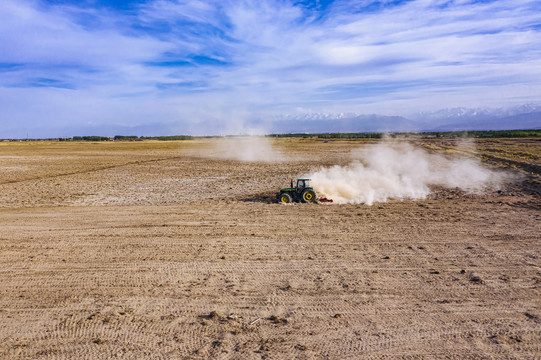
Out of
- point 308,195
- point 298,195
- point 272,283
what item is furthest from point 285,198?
point 272,283

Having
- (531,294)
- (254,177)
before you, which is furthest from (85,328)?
(254,177)

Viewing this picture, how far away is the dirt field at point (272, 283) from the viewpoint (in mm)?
5805

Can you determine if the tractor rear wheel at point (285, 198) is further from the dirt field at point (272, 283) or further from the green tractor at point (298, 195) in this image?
the dirt field at point (272, 283)

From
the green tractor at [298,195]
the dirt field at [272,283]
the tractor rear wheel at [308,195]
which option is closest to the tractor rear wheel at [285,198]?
the green tractor at [298,195]

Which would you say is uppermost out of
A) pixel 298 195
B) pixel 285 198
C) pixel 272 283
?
pixel 298 195

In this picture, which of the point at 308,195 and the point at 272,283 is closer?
the point at 272,283

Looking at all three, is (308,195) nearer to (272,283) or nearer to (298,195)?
(298,195)

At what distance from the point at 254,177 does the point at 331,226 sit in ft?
50.3

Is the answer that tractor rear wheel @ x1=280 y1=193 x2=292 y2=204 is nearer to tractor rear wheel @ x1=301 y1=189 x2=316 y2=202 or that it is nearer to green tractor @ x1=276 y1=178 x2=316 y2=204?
green tractor @ x1=276 y1=178 x2=316 y2=204

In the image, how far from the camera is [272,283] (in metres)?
7.89

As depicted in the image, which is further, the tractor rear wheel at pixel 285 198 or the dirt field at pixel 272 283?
the tractor rear wheel at pixel 285 198

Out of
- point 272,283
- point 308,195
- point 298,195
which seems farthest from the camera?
point 298,195

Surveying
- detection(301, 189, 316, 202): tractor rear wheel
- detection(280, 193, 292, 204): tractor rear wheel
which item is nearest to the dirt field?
detection(280, 193, 292, 204): tractor rear wheel

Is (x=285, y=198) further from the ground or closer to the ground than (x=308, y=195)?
closer to the ground
